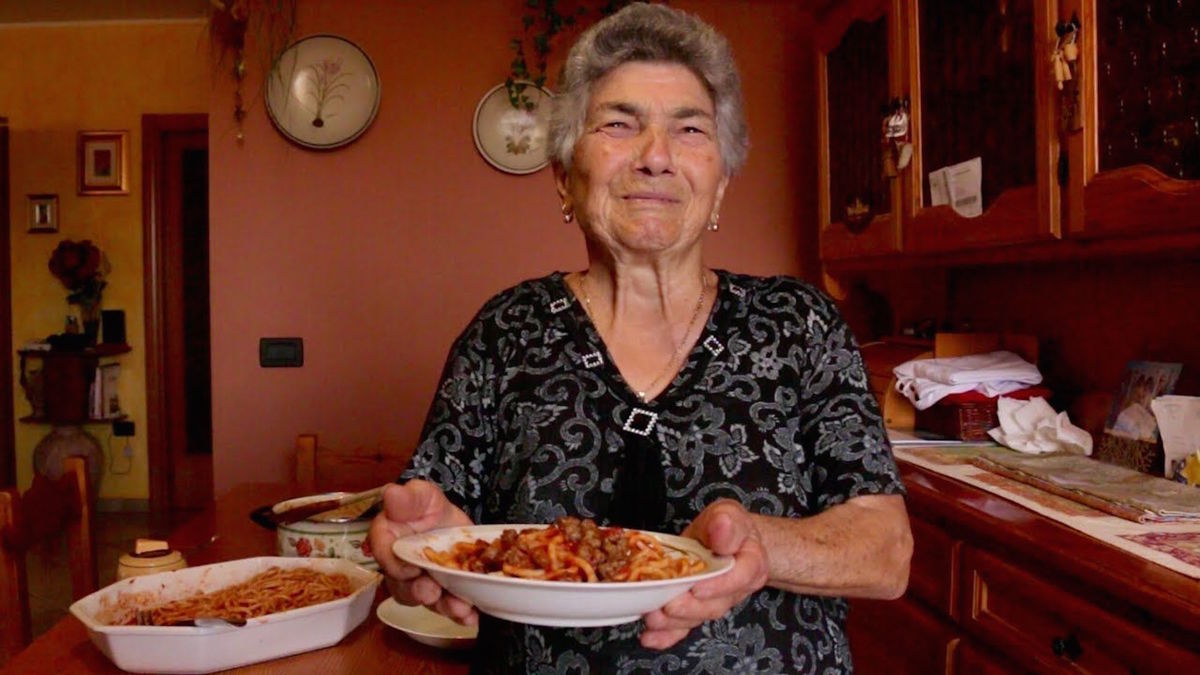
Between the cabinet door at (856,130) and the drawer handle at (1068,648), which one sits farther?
the cabinet door at (856,130)

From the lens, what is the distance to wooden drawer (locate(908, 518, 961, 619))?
1.70m

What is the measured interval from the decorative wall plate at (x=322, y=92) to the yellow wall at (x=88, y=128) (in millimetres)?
2300

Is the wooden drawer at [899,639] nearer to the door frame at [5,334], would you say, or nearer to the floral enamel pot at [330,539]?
the floral enamel pot at [330,539]

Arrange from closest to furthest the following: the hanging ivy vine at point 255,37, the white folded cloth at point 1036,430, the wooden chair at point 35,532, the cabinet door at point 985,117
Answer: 1. the wooden chair at point 35,532
2. the cabinet door at point 985,117
3. the white folded cloth at point 1036,430
4. the hanging ivy vine at point 255,37

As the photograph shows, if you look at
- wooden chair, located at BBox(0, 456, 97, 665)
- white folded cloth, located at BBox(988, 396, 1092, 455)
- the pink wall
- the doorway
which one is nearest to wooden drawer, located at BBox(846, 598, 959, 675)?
white folded cloth, located at BBox(988, 396, 1092, 455)

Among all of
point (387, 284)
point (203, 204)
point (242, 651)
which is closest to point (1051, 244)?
point (242, 651)

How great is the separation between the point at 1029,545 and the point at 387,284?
219cm

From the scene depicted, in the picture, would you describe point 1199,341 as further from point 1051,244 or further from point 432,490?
A: point 432,490

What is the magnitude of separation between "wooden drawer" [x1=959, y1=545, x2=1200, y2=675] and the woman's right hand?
0.84 meters

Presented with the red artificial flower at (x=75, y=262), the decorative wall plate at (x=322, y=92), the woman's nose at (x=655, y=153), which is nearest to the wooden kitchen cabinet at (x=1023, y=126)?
the woman's nose at (x=655, y=153)

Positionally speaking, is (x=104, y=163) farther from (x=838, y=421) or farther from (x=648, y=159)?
(x=838, y=421)

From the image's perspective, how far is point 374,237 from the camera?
10.2 feet

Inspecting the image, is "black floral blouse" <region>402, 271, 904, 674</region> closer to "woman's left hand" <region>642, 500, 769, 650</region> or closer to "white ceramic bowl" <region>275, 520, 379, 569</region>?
"woman's left hand" <region>642, 500, 769, 650</region>

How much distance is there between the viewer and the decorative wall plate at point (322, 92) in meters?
3.02
